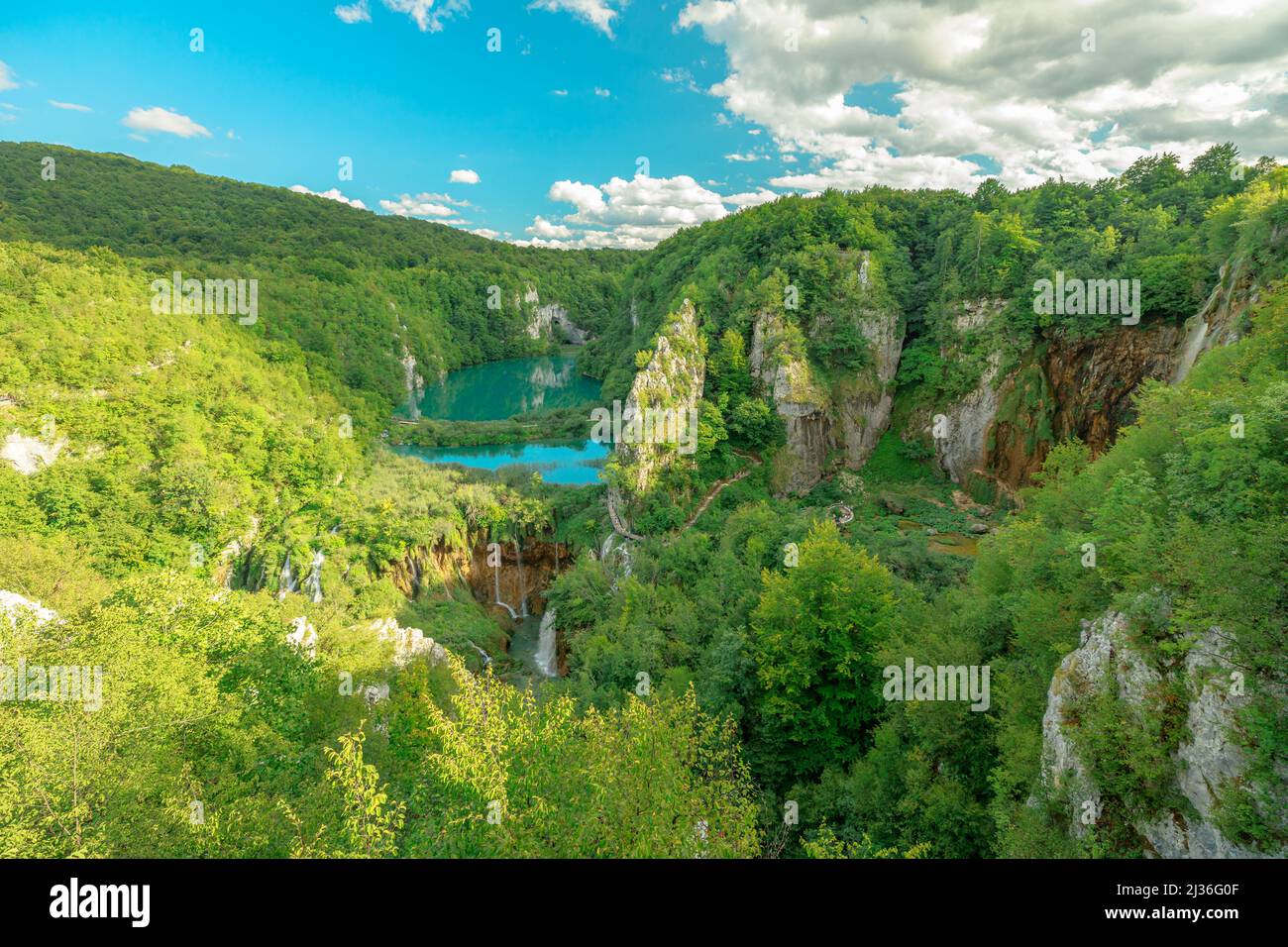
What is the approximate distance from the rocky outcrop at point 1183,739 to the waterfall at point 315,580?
2916 cm

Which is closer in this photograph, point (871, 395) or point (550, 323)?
point (871, 395)

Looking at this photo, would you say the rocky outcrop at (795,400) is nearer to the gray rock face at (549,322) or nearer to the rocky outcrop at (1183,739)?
the rocky outcrop at (1183,739)

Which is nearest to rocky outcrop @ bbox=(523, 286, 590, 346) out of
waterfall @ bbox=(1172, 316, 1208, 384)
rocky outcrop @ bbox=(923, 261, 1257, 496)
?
rocky outcrop @ bbox=(923, 261, 1257, 496)

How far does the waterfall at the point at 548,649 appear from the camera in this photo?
2511 cm

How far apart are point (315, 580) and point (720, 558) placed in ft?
71.6

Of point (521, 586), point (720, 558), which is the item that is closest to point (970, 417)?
point (720, 558)

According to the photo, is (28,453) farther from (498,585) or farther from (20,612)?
(20,612)

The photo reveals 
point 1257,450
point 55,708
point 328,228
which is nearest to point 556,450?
point 55,708

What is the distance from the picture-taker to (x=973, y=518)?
2842 centimetres

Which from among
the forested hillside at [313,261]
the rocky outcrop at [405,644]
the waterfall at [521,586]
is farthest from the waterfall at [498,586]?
the forested hillside at [313,261]

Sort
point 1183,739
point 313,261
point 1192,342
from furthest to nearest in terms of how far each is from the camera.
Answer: point 313,261, point 1192,342, point 1183,739

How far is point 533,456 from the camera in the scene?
52.8m

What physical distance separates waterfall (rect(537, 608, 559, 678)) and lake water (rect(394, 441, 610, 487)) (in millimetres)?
20474
